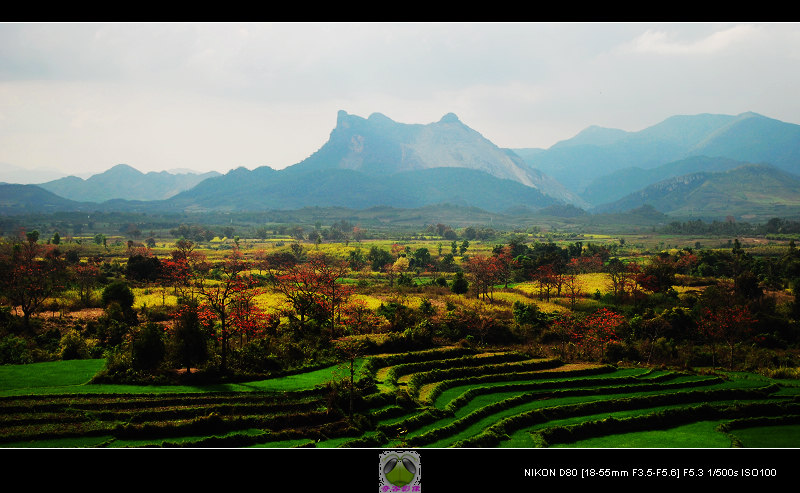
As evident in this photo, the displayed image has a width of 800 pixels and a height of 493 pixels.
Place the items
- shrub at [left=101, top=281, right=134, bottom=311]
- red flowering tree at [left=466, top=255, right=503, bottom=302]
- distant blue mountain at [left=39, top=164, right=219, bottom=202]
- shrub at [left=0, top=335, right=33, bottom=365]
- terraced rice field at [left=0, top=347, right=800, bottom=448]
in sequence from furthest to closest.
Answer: distant blue mountain at [left=39, top=164, right=219, bottom=202] < red flowering tree at [left=466, top=255, right=503, bottom=302] < shrub at [left=101, top=281, right=134, bottom=311] < shrub at [left=0, top=335, right=33, bottom=365] < terraced rice field at [left=0, top=347, right=800, bottom=448]

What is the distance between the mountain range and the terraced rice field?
1067 inches

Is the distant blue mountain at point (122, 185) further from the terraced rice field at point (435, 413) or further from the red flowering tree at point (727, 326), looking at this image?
the red flowering tree at point (727, 326)

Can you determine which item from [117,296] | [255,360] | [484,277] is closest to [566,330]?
[484,277]

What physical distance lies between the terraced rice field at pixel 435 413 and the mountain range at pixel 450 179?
27111mm

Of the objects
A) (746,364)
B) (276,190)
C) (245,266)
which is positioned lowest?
(746,364)

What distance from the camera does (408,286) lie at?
28.1 meters

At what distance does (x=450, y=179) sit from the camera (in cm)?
15888

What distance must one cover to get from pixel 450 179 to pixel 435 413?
494 feet

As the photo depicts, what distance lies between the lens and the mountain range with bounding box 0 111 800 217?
8306 centimetres

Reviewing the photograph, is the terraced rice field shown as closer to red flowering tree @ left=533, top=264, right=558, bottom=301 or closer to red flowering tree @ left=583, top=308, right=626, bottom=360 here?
red flowering tree @ left=583, top=308, right=626, bottom=360

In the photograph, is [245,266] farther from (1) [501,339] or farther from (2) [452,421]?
(2) [452,421]

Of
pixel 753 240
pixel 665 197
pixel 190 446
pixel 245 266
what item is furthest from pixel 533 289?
pixel 665 197
